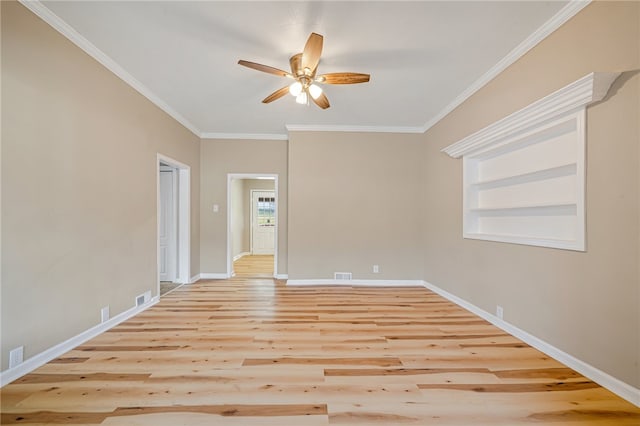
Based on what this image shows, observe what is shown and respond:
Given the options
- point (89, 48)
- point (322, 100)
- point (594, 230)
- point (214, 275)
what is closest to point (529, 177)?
point (594, 230)

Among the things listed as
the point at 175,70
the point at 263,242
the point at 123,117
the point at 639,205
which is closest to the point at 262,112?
the point at 175,70

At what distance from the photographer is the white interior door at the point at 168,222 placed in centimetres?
461

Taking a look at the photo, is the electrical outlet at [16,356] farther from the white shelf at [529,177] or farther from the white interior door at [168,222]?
the white shelf at [529,177]

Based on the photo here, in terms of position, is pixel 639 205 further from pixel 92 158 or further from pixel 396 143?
pixel 92 158

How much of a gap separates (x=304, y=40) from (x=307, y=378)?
9.09ft

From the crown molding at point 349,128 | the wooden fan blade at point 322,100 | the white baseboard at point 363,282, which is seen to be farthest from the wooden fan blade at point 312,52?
the white baseboard at point 363,282

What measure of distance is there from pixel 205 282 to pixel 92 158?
2845 millimetres

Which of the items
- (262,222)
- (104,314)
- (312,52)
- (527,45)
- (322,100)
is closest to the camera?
(312,52)

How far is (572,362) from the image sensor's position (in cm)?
197

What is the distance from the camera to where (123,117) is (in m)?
2.88

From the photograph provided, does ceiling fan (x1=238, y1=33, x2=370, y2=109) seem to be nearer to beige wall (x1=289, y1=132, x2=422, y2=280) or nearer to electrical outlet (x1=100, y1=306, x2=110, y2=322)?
beige wall (x1=289, y1=132, x2=422, y2=280)

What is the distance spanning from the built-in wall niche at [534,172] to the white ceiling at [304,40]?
66 centimetres

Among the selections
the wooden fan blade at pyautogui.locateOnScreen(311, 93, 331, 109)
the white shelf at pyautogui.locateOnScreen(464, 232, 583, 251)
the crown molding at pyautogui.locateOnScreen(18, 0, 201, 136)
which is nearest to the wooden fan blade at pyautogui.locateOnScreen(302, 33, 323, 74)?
the wooden fan blade at pyautogui.locateOnScreen(311, 93, 331, 109)

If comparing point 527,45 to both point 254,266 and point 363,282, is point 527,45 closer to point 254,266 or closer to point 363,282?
point 363,282
